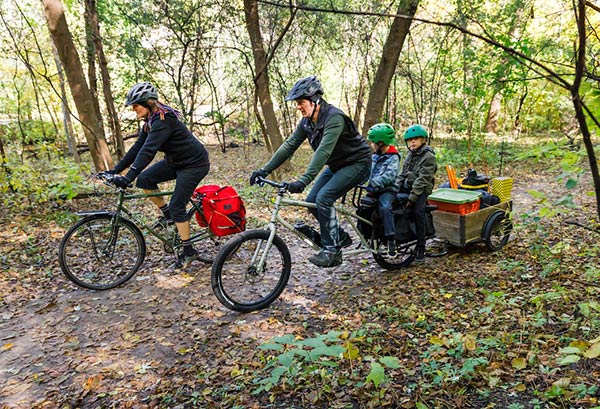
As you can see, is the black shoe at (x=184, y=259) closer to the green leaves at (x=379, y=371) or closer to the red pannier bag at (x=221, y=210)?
the red pannier bag at (x=221, y=210)

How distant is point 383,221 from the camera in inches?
190

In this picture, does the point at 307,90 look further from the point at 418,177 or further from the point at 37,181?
the point at 37,181

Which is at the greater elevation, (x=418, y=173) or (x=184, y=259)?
(x=418, y=173)

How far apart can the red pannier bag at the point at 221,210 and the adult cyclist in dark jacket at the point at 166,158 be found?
216mm

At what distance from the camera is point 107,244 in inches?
194

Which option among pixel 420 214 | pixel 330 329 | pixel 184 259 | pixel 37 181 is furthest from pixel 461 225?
pixel 37 181

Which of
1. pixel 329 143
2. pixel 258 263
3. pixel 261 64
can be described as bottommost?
pixel 258 263

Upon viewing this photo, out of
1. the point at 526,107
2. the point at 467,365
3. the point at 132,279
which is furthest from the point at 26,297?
the point at 526,107

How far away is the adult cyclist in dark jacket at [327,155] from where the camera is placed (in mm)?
4105

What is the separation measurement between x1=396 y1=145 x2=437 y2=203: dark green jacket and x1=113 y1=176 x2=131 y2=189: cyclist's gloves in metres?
3.28

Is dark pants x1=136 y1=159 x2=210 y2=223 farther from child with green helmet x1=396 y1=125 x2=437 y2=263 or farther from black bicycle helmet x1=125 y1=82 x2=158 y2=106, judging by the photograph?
child with green helmet x1=396 y1=125 x2=437 y2=263

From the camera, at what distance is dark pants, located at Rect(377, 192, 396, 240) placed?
4.77m

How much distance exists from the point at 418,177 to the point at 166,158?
314 centimetres

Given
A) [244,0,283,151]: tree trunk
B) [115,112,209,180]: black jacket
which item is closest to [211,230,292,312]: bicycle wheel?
[115,112,209,180]: black jacket
